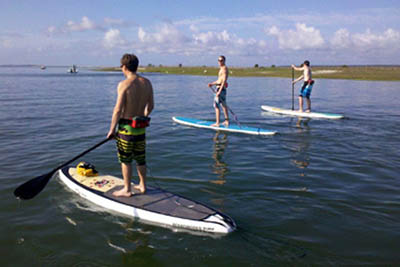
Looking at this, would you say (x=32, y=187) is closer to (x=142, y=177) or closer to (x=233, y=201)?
(x=142, y=177)

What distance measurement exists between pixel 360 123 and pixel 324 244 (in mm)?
11624

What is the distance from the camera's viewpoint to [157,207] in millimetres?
5742

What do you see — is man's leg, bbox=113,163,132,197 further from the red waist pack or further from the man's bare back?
the man's bare back

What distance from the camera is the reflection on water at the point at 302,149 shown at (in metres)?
8.81

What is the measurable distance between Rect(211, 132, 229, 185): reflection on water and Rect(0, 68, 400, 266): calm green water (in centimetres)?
3

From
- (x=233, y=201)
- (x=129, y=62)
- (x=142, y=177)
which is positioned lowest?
(x=233, y=201)

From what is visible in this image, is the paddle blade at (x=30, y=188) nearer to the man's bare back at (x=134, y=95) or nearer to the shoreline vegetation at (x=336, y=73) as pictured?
the man's bare back at (x=134, y=95)

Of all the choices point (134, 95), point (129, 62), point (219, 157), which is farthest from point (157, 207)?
point (219, 157)

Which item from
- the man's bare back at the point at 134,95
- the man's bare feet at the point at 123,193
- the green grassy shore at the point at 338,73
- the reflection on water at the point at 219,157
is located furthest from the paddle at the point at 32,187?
the green grassy shore at the point at 338,73

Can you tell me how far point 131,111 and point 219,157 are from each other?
4.55 metres

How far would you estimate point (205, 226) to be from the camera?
17.1 feet

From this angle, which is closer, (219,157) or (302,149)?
(219,157)

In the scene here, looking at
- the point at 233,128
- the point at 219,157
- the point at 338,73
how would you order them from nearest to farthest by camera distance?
1. the point at 219,157
2. the point at 233,128
3. the point at 338,73

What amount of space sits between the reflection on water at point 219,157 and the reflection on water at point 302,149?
80.7 inches
